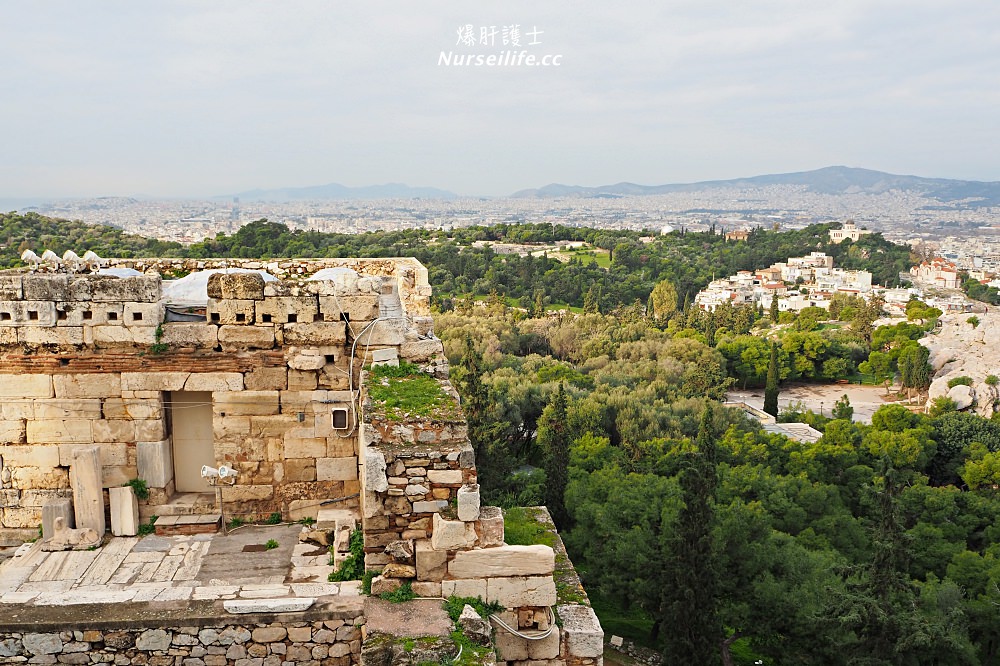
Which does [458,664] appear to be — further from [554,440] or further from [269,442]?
[554,440]

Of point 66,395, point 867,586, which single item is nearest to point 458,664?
point 66,395

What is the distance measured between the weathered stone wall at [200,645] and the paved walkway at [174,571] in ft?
0.93

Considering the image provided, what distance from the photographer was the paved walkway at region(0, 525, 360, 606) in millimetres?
6270

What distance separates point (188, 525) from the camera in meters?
7.75

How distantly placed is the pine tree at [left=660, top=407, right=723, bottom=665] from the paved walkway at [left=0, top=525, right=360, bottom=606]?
8.55 m

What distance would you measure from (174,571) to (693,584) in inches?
397

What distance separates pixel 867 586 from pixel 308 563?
10445 mm

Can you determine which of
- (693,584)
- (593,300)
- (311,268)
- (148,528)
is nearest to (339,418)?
(148,528)

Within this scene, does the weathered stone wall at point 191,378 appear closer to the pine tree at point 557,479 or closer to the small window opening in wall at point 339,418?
the small window opening in wall at point 339,418

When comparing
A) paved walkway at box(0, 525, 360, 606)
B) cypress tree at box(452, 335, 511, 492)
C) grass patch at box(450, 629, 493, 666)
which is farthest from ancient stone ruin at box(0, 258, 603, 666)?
cypress tree at box(452, 335, 511, 492)

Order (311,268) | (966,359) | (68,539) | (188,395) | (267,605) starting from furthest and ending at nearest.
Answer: (966,359), (311,268), (188,395), (68,539), (267,605)

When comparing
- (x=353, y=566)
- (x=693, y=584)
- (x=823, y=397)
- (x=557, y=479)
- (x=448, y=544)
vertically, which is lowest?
(x=823, y=397)

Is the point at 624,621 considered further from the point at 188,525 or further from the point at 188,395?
the point at 188,395

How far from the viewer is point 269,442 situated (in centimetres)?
796
